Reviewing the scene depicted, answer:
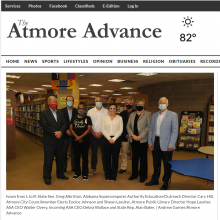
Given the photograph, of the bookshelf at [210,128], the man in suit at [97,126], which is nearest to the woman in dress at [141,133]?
the man in suit at [97,126]

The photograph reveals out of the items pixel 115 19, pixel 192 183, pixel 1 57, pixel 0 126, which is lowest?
pixel 192 183

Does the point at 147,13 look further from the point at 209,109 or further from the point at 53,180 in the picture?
the point at 209,109

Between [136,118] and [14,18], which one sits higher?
[14,18]

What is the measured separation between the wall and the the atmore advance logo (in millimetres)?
5453

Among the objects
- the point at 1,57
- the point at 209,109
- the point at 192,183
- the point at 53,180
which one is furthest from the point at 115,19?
the point at 209,109

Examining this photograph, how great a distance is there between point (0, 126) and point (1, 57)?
2.39 feet

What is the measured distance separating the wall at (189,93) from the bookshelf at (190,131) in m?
0.57

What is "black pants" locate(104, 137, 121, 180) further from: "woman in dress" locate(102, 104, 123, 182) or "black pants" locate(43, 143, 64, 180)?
"black pants" locate(43, 143, 64, 180)

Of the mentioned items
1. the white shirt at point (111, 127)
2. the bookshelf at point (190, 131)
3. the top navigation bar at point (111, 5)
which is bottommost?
the bookshelf at point (190, 131)

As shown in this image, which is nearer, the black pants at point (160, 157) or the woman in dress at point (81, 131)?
the black pants at point (160, 157)

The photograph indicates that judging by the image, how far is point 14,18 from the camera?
1727 mm

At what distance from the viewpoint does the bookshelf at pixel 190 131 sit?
5.84 meters

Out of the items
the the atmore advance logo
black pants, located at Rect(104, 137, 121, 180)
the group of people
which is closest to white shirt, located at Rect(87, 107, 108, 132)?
the group of people

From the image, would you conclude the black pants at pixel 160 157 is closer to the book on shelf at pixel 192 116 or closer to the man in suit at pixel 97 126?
the man in suit at pixel 97 126
